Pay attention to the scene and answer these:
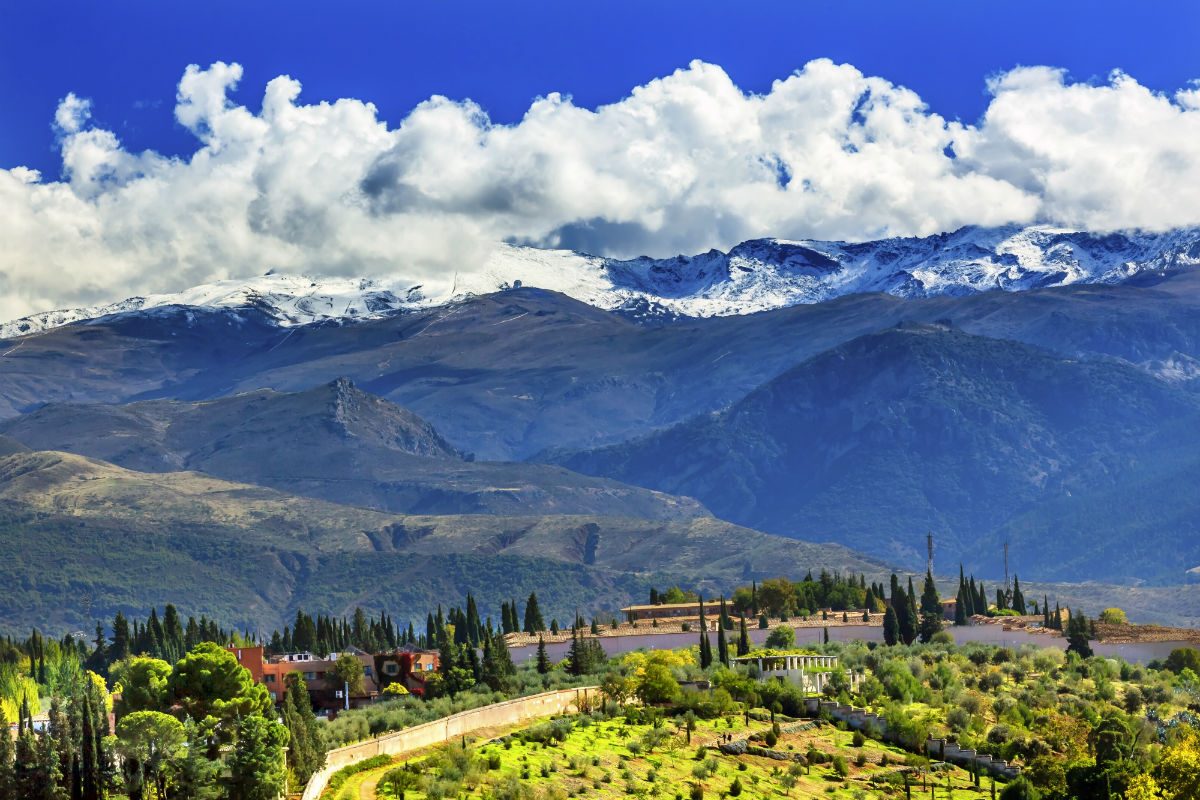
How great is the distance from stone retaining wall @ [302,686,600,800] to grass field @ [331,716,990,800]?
4.48 ft

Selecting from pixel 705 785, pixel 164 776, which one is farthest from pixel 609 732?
pixel 164 776

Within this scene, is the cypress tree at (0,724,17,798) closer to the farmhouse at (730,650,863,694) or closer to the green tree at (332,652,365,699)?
the farmhouse at (730,650,863,694)

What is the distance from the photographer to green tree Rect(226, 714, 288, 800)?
91000 mm

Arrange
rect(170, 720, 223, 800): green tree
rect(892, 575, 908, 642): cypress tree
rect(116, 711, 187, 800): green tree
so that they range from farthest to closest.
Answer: rect(892, 575, 908, 642): cypress tree, rect(116, 711, 187, 800): green tree, rect(170, 720, 223, 800): green tree

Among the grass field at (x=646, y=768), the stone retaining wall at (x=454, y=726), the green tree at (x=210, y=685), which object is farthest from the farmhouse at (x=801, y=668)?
the green tree at (x=210, y=685)

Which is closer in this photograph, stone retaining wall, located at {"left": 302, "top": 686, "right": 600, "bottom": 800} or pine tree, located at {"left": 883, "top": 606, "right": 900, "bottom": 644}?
stone retaining wall, located at {"left": 302, "top": 686, "right": 600, "bottom": 800}

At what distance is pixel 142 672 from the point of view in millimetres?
127062

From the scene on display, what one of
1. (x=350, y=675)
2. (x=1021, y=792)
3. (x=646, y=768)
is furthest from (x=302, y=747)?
(x=350, y=675)

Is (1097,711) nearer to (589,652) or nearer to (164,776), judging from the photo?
(589,652)

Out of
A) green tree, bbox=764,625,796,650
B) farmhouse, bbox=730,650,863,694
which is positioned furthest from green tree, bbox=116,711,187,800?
green tree, bbox=764,625,796,650

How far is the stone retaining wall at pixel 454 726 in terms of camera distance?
99938 mm

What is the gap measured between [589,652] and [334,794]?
68.4 m

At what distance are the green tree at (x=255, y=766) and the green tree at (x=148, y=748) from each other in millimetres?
3457

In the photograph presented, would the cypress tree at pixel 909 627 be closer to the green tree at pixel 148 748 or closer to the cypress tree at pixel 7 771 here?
the green tree at pixel 148 748
